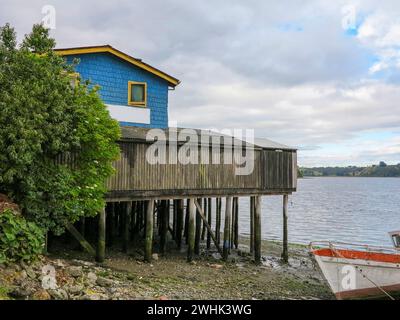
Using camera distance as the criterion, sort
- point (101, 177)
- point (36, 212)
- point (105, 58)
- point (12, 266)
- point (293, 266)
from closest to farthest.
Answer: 1. point (12, 266)
2. point (36, 212)
3. point (101, 177)
4. point (105, 58)
5. point (293, 266)

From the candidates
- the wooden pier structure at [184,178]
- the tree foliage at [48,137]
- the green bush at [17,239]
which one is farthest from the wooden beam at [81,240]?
the green bush at [17,239]

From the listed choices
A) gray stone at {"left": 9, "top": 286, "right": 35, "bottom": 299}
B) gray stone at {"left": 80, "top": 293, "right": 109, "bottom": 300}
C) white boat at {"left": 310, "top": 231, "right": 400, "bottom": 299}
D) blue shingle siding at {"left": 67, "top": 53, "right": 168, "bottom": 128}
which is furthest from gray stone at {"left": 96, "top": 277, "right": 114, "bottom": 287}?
blue shingle siding at {"left": 67, "top": 53, "right": 168, "bottom": 128}

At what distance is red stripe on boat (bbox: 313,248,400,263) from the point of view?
53.4 feet

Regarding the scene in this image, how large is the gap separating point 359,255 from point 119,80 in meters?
14.0

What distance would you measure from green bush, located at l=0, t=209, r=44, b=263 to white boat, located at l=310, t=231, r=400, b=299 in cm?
1013

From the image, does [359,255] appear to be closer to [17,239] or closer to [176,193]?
[176,193]

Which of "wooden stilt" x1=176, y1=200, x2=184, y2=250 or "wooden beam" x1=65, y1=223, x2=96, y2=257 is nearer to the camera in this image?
"wooden beam" x1=65, y1=223, x2=96, y2=257

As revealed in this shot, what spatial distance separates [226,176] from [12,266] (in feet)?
38.6

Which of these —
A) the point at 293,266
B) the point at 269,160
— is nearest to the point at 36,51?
the point at 269,160

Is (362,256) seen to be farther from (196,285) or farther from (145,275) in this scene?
(145,275)

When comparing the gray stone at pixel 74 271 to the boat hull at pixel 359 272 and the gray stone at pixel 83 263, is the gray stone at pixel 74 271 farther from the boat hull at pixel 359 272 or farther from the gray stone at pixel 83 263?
the boat hull at pixel 359 272

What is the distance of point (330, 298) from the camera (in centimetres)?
1705

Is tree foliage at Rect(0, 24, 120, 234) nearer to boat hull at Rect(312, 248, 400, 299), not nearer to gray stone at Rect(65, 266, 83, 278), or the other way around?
gray stone at Rect(65, 266, 83, 278)

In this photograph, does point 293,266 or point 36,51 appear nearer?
point 36,51
